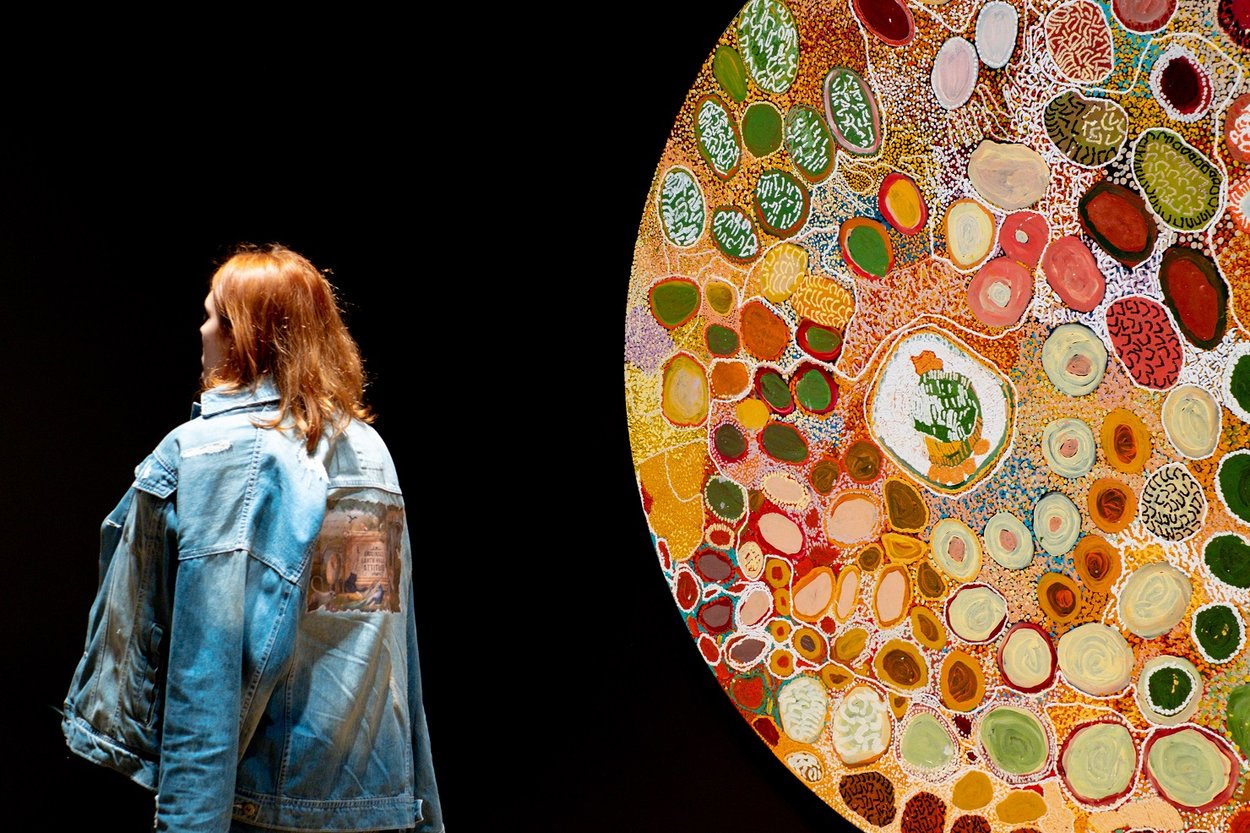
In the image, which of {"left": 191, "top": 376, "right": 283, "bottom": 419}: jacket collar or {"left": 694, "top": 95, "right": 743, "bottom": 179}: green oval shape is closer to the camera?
{"left": 191, "top": 376, "right": 283, "bottom": 419}: jacket collar

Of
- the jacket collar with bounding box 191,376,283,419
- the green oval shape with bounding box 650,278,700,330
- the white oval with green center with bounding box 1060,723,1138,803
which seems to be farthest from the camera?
the green oval shape with bounding box 650,278,700,330

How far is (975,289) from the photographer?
1688 mm

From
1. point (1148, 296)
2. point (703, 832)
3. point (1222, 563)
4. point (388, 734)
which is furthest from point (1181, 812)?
point (388, 734)

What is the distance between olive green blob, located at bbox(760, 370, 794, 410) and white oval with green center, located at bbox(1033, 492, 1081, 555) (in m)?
0.43

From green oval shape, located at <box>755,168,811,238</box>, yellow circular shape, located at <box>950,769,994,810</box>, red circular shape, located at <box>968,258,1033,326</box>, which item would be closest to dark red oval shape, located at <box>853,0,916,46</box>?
green oval shape, located at <box>755,168,811,238</box>

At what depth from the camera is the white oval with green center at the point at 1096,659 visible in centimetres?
154

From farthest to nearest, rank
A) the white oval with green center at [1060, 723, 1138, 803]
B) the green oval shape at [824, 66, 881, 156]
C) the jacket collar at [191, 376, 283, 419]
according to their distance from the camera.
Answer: the green oval shape at [824, 66, 881, 156] → the white oval with green center at [1060, 723, 1138, 803] → the jacket collar at [191, 376, 283, 419]

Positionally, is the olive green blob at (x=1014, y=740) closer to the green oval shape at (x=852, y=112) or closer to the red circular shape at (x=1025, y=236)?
the red circular shape at (x=1025, y=236)

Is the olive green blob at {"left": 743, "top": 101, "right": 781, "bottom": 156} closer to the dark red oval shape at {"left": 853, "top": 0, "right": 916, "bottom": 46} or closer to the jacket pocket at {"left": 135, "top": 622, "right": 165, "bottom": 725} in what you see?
the dark red oval shape at {"left": 853, "top": 0, "right": 916, "bottom": 46}

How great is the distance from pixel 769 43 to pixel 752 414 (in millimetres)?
583

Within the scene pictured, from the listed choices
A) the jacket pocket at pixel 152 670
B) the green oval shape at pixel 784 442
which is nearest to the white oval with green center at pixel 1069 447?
the green oval shape at pixel 784 442

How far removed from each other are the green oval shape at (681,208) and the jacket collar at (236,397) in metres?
0.79

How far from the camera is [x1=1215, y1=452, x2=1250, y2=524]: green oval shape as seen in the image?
4.77 feet

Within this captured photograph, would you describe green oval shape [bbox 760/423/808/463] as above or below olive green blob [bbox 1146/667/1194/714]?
above
